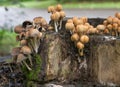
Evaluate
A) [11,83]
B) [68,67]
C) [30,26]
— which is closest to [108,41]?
[68,67]

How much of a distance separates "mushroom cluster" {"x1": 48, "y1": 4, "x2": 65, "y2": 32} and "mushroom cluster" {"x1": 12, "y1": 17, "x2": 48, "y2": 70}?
5.0 inches

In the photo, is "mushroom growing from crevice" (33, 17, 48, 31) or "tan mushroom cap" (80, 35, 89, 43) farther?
"mushroom growing from crevice" (33, 17, 48, 31)

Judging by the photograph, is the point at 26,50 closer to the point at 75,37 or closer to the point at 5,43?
the point at 75,37

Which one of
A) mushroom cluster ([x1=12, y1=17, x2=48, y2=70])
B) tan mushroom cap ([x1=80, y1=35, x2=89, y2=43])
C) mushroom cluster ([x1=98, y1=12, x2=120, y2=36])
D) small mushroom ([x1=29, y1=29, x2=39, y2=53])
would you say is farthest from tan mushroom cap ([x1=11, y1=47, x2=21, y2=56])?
mushroom cluster ([x1=98, y1=12, x2=120, y2=36])

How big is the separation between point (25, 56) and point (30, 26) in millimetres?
296

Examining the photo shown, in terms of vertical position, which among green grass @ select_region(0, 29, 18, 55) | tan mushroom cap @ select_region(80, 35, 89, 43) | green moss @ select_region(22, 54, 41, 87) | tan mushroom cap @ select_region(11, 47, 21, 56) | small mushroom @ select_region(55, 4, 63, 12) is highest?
small mushroom @ select_region(55, 4, 63, 12)

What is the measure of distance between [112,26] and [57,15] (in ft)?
1.78

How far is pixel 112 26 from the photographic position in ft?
11.3

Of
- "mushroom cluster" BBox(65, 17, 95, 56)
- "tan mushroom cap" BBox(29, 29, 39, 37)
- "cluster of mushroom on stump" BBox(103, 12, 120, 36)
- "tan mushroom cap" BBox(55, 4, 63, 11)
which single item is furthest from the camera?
"tan mushroom cap" BBox(55, 4, 63, 11)

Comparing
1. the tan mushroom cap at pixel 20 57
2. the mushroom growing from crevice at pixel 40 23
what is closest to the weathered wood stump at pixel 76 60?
the mushroom growing from crevice at pixel 40 23

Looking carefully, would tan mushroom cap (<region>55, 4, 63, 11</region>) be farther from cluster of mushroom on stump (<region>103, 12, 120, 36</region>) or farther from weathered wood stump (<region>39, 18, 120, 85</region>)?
cluster of mushroom on stump (<region>103, 12, 120, 36</region>)

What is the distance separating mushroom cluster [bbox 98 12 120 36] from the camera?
134 inches

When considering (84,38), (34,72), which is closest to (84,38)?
(84,38)

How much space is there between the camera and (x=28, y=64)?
11.4ft
